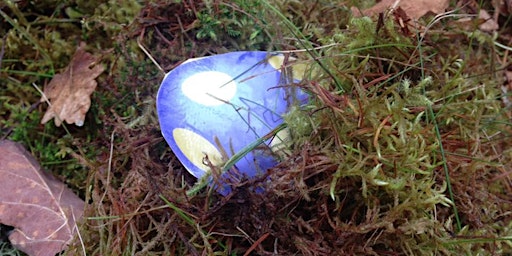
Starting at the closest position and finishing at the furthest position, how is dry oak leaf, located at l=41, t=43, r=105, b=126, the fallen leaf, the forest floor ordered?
the forest floor < the fallen leaf < dry oak leaf, located at l=41, t=43, r=105, b=126

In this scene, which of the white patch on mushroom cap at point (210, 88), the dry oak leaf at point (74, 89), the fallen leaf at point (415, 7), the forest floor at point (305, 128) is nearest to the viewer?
the forest floor at point (305, 128)

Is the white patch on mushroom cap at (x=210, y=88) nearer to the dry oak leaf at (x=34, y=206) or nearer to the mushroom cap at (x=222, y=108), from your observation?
the mushroom cap at (x=222, y=108)

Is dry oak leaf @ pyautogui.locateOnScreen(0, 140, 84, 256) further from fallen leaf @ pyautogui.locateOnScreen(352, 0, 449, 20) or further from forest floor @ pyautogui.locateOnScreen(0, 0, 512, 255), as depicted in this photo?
fallen leaf @ pyautogui.locateOnScreen(352, 0, 449, 20)

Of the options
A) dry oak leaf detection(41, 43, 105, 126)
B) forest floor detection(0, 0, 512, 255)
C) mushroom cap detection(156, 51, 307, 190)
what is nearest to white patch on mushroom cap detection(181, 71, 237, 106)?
mushroom cap detection(156, 51, 307, 190)

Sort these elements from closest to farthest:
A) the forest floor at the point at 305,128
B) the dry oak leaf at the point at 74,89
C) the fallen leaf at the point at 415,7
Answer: the forest floor at the point at 305,128 < the fallen leaf at the point at 415,7 < the dry oak leaf at the point at 74,89

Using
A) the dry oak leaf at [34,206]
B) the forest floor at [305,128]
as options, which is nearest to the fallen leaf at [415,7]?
the forest floor at [305,128]
